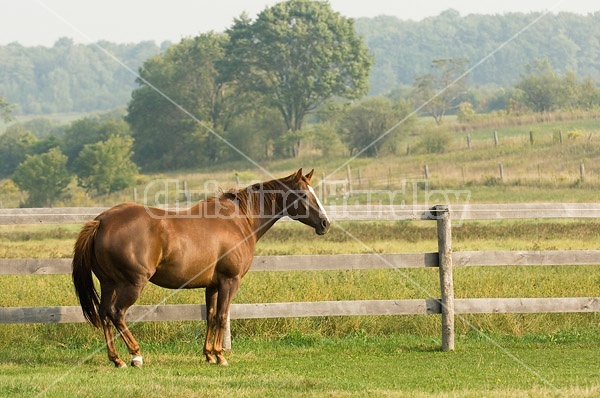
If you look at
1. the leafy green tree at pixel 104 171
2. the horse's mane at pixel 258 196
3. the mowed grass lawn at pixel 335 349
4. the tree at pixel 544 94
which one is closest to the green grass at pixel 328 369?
the mowed grass lawn at pixel 335 349

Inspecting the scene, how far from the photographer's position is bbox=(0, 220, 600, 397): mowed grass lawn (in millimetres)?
7531

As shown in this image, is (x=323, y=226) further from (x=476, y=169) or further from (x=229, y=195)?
(x=476, y=169)

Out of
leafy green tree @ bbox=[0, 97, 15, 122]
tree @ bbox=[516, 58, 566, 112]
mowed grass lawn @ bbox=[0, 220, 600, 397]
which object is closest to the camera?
mowed grass lawn @ bbox=[0, 220, 600, 397]

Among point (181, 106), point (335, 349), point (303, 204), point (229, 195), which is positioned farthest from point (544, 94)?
point (229, 195)

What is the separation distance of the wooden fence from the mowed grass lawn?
467 mm

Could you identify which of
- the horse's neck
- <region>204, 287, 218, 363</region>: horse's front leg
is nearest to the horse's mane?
the horse's neck

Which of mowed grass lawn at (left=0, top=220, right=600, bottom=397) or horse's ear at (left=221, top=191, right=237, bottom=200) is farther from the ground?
horse's ear at (left=221, top=191, right=237, bottom=200)

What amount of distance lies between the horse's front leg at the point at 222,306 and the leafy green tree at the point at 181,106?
230ft

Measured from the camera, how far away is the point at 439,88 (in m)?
122

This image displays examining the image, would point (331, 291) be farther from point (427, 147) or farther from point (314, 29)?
point (314, 29)

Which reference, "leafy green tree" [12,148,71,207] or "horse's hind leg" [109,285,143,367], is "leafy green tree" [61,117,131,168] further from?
"horse's hind leg" [109,285,143,367]

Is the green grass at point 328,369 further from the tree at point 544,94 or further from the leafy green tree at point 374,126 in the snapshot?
the tree at point 544,94

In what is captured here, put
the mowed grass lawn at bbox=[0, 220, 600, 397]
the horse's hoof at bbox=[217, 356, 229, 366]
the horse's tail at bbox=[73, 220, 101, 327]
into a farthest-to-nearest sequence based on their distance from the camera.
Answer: the horse's hoof at bbox=[217, 356, 229, 366]
the horse's tail at bbox=[73, 220, 101, 327]
the mowed grass lawn at bbox=[0, 220, 600, 397]

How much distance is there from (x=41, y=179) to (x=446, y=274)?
5735cm
